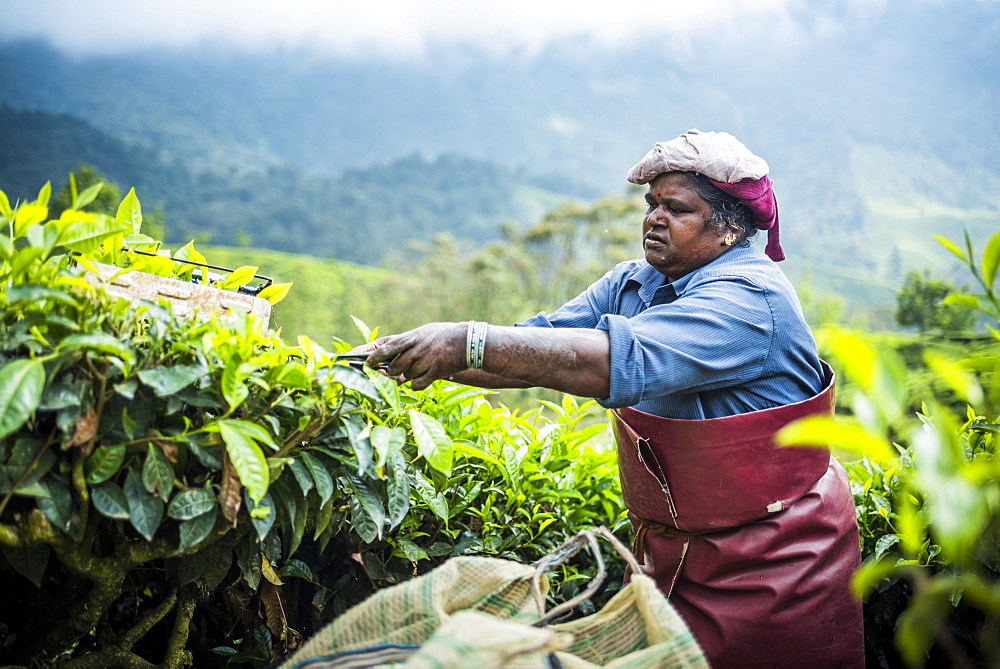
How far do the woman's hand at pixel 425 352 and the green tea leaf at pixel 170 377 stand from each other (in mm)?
341

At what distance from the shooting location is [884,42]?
238ft

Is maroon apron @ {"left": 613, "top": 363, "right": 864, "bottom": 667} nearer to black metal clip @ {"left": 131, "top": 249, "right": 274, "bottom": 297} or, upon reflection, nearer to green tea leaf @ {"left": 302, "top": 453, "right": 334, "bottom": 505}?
green tea leaf @ {"left": 302, "top": 453, "right": 334, "bottom": 505}

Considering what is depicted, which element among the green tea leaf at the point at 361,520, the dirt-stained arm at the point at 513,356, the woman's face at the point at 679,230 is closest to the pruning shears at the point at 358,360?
the dirt-stained arm at the point at 513,356

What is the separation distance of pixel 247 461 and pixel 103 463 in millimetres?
252

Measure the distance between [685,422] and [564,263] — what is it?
82.3 feet

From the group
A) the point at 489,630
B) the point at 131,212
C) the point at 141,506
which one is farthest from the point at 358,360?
the point at 489,630

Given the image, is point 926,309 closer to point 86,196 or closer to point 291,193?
point 86,196

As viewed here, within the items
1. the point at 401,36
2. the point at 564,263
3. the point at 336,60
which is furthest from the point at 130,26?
the point at 564,263

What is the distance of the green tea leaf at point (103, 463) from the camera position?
1.17 meters

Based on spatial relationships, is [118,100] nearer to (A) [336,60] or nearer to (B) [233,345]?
(A) [336,60]

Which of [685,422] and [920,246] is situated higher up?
[685,422]

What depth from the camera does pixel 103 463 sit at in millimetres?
1177

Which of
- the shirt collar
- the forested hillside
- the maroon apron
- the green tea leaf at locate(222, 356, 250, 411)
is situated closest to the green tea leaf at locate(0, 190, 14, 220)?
the green tea leaf at locate(222, 356, 250, 411)

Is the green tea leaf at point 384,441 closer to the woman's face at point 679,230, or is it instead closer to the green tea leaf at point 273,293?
the green tea leaf at point 273,293
